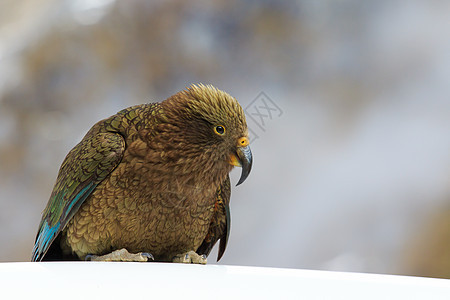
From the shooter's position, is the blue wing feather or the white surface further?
the blue wing feather

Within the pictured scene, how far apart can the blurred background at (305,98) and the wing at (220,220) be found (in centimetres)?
98

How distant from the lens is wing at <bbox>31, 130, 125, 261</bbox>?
100cm

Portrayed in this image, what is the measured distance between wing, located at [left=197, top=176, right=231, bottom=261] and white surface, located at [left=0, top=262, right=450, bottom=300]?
0.29 meters

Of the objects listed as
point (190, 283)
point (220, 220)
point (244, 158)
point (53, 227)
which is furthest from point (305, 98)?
point (190, 283)

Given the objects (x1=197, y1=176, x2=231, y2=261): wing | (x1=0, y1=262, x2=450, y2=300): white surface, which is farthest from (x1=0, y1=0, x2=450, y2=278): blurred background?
(x1=0, y1=262, x2=450, y2=300): white surface

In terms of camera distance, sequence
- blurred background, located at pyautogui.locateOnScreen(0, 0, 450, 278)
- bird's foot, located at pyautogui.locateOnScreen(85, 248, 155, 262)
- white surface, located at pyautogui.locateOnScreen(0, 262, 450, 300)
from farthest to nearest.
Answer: blurred background, located at pyautogui.locateOnScreen(0, 0, 450, 278), bird's foot, located at pyautogui.locateOnScreen(85, 248, 155, 262), white surface, located at pyautogui.locateOnScreen(0, 262, 450, 300)

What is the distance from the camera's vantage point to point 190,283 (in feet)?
2.54

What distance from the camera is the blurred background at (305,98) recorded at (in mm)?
2164

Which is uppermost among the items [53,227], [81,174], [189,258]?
[81,174]

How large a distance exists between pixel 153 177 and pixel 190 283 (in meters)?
0.27

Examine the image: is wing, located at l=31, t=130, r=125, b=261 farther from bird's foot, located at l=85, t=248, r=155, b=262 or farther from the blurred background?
the blurred background

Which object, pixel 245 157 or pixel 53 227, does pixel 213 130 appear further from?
pixel 53 227

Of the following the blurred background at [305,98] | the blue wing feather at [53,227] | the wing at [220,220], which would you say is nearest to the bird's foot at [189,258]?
the wing at [220,220]

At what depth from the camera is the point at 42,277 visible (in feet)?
2.50
